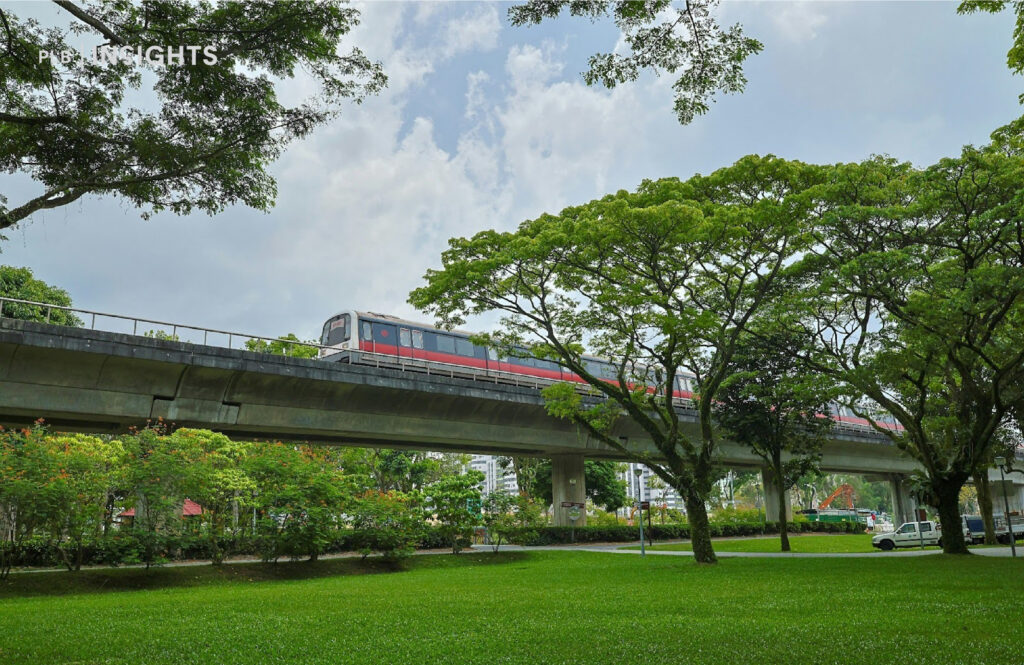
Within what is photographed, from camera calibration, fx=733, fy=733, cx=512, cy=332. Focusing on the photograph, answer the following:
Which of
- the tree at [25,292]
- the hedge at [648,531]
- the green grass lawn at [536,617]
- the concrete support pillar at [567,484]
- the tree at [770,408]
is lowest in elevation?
the hedge at [648,531]

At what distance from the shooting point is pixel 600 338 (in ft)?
72.0

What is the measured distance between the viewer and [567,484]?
3522cm

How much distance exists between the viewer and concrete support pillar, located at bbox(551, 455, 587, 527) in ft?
115

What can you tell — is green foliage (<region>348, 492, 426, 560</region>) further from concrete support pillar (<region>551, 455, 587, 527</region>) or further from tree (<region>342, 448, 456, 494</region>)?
tree (<region>342, 448, 456, 494</region>)

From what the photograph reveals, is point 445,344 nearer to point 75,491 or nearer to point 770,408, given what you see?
point 770,408

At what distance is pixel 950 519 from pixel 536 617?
1810 cm

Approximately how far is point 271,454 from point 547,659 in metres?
15.3

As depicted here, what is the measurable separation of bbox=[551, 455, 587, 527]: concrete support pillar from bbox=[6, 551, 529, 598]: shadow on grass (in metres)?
11.2

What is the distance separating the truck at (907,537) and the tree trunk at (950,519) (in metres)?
8.51

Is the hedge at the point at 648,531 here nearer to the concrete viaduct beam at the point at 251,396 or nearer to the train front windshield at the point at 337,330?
the concrete viaduct beam at the point at 251,396

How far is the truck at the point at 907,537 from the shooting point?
30797 mm

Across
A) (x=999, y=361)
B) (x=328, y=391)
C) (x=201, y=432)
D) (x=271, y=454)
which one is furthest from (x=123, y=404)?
(x=999, y=361)

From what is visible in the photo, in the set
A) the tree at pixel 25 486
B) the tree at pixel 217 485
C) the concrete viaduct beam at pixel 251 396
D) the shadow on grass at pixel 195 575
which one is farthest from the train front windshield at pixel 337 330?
the tree at pixel 25 486

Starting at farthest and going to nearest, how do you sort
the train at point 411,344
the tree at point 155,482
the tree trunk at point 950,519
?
the train at point 411,344 → the tree trunk at point 950,519 → the tree at point 155,482
